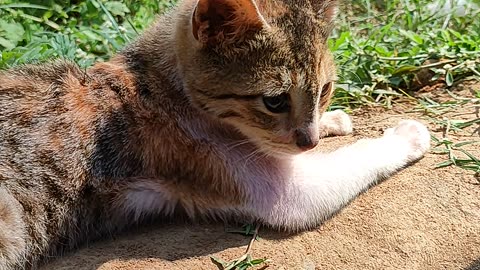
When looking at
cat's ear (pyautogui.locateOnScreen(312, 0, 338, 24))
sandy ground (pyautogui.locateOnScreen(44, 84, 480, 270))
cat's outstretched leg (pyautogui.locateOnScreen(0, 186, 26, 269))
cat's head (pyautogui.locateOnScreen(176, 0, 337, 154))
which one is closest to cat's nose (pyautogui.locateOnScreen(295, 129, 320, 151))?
cat's head (pyautogui.locateOnScreen(176, 0, 337, 154))

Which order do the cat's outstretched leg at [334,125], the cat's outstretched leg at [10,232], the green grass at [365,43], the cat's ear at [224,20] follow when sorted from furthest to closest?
the green grass at [365,43], the cat's outstretched leg at [334,125], the cat's outstretched leg at [10,232], the cat's ear at [224,20]

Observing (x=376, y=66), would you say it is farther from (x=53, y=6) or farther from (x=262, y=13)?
(x=53, y=6)

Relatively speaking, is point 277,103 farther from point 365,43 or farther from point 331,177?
point 365,43

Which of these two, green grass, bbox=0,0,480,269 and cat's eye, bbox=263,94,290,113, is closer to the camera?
cat's eye, bbox=263,94,290,113

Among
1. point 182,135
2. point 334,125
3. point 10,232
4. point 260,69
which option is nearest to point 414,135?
point 334,125

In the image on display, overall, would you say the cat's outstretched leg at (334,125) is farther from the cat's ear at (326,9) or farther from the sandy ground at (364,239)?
the cat's ear at (326,9)

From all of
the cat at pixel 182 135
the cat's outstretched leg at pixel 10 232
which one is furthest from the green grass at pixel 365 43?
the cat's outstretched leg at pixel 10 232

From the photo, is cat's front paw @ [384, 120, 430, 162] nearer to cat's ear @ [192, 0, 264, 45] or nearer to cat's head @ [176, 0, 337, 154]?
cat's head @ [176, 0, 337, 154]

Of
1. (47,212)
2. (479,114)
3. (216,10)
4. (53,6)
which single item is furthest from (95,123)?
(53,6)
